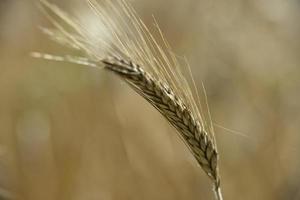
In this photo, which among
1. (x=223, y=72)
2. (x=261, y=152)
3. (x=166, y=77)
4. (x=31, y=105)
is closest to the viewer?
(x=166, y=77)

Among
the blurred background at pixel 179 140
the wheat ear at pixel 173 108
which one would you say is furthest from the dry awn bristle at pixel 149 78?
the blurred background at pixel 179 140

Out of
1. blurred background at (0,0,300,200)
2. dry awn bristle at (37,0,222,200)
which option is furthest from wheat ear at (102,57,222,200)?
blurred background at (0,0,300,200)

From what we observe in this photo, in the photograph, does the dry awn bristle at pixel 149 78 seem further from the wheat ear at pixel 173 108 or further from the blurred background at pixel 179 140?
the blurred background at pixel 179 140

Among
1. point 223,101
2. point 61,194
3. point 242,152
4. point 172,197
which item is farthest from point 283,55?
point 61,194

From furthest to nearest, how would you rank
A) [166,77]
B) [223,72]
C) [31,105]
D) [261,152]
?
[31,105] < [223,72] < [261,152] < [166,77]

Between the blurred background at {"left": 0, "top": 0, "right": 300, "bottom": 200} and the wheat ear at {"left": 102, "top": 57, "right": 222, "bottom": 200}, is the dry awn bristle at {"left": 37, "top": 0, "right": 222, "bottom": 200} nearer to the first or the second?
the wheat ear at {"left": 102, "top": 57, "right": 222, "bottom": 200}

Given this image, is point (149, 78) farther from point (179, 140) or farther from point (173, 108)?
point (179, 140)

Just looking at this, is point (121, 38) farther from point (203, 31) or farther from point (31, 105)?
point (31, 105)

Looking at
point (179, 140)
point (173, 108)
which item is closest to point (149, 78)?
point (173, 108)

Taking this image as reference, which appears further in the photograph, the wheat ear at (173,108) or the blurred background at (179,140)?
the blurred background at (179,140)

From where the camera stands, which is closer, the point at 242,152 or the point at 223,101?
the point at 242,152
